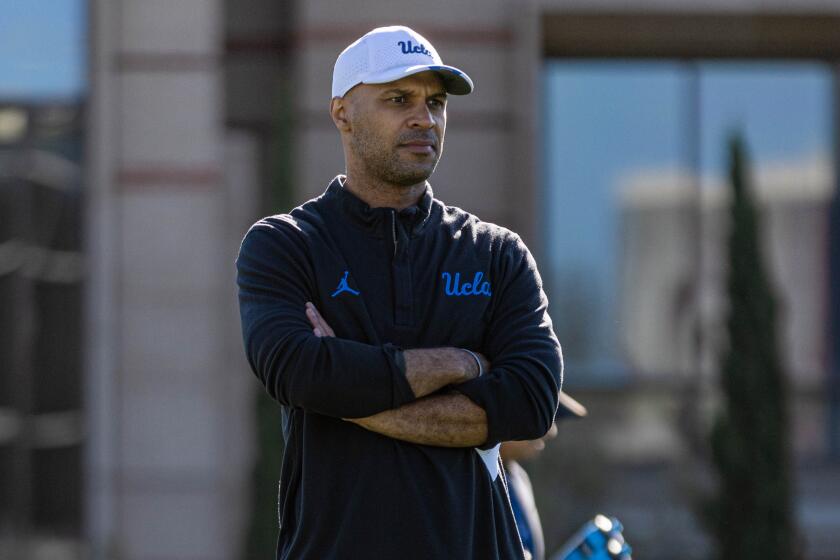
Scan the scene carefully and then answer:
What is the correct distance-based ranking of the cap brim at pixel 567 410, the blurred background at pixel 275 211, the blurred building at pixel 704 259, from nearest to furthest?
1. the cap brim at pixel 567 410
2. the blurred background at pixel 275 211
3. the blurred building at pixel 704 259

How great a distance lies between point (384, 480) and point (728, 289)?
683cm

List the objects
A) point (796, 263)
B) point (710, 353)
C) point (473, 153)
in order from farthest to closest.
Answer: point (796, 263) → point (710, 353) → point (473, 153)

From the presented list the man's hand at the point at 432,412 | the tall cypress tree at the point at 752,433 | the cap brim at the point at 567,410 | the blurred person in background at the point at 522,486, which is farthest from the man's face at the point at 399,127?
the tall cypress tree at the point at 752,433

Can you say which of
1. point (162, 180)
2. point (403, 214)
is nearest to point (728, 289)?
point (162, 180)

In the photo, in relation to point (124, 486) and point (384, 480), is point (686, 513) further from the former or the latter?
point (384, 480)

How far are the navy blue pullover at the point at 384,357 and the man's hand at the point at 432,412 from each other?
0.08ft

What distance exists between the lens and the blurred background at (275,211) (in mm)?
8828

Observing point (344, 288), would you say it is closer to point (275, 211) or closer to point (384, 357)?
point (384, 357)

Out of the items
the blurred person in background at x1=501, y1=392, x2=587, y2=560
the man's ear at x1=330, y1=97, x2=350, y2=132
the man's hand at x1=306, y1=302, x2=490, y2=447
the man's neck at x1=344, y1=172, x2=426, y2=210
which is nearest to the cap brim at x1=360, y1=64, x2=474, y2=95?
the man's ear at x1=330, y1=97, x2=350, y2=132

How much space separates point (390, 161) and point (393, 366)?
0.51m

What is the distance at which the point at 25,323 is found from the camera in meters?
8.79

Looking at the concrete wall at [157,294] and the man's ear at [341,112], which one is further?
the concrete wall at [157,294]

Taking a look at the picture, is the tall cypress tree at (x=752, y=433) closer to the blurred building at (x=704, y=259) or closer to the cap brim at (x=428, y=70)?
the blurred building at (x=704, y=259)

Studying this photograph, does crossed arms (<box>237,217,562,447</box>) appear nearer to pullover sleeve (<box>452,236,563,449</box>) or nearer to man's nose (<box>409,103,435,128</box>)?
pullover sleeve (<box>452,236,563,449</box>)
